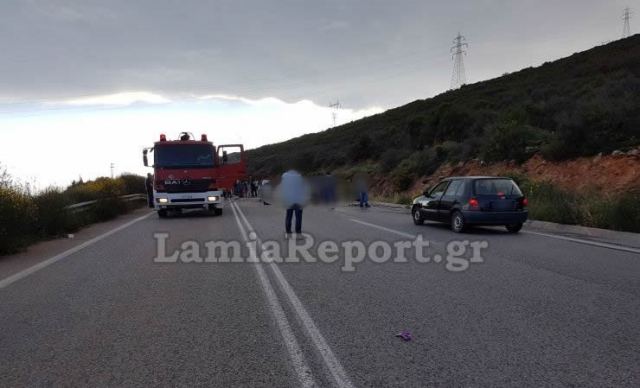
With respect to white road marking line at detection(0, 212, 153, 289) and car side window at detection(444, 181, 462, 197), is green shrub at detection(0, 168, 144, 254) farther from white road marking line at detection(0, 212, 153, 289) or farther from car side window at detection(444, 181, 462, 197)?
car side window at detection(444, 181, 462, 197)

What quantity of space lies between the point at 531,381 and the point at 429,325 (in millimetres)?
1613

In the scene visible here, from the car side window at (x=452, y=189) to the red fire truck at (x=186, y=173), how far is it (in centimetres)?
925

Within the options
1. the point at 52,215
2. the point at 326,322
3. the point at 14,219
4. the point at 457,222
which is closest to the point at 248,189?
the point at 52,215

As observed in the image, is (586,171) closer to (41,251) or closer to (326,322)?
(41,251)

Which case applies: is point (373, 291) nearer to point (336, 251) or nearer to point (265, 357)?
point (265, 357)

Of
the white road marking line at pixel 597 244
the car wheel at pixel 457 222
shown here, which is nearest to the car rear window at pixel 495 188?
the car wheel at pixel 457 222

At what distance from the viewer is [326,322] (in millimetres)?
5949

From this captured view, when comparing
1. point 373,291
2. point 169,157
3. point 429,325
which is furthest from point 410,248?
point 169,157

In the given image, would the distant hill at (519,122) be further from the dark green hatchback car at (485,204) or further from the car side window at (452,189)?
the dark green hatchback car at (485,204)

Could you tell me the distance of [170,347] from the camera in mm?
5168

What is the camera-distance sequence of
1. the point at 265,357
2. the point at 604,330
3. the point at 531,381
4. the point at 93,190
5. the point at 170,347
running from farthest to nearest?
the point at 93,190 < the point at 604,330 < the point at 170,347 < the point at 265,357 < the point at 531,381

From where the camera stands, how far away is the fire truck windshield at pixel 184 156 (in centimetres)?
2114

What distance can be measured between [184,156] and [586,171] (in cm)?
1582

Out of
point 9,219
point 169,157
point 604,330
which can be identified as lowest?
point 604,330
